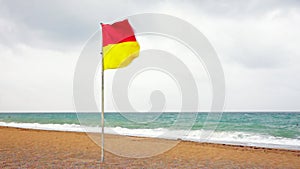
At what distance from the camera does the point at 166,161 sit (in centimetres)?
898

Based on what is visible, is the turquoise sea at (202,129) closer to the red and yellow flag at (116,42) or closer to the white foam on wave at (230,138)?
the white foam on wave at (230,138)

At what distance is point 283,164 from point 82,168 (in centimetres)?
620

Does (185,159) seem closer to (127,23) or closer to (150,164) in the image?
(150,164)

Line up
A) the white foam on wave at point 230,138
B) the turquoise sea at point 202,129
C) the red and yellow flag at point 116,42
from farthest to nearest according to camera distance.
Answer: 1. the turquoise sea at point 202,129
2. the white foam on wave at point 230,138
3. the red and yellow flag at point 116,42

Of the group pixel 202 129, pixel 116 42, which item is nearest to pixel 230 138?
pixel 202 129

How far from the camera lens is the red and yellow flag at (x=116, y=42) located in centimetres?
811

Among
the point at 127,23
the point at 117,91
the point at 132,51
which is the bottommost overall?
the point at 117,91

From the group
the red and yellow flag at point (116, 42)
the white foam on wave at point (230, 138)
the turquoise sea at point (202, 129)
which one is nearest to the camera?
the red and yellow flag at point (116, 42)

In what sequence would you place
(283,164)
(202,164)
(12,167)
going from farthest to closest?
(283,164) → (202,164) → (12,167)

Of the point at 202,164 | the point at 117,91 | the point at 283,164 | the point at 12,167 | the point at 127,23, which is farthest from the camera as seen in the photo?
the point at 117,91

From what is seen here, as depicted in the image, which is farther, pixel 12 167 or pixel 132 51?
pixel 132 51

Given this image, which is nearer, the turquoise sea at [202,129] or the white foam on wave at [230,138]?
the white foam on wave at [230,138]

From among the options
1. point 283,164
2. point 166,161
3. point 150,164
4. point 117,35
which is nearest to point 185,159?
point 166,161

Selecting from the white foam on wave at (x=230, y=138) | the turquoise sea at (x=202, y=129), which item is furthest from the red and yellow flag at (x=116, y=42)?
the white foam on wave at (x=230, y=138)
